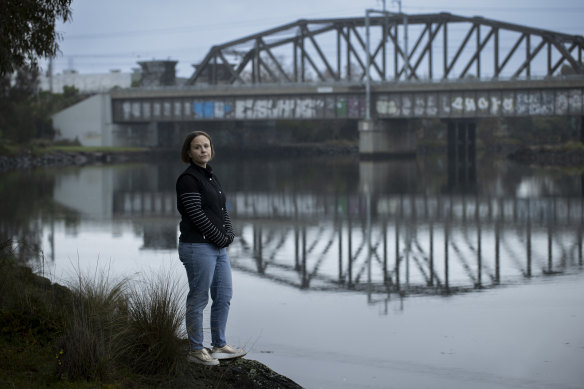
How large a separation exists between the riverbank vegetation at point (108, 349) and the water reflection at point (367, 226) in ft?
14.8

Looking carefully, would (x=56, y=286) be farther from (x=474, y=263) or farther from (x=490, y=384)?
(x=474, y=263)

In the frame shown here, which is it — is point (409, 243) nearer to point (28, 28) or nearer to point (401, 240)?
point (401, 240)

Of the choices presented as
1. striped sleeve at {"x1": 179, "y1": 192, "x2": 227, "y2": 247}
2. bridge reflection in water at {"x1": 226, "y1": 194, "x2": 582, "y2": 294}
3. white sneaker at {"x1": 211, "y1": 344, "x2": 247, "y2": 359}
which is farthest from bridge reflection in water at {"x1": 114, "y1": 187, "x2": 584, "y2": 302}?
striped sleeve at {"x1": 179, "y1": 192, "x2": 227, "y2": 247}

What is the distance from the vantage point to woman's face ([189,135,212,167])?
8141mm

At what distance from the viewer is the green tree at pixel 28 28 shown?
595 inches

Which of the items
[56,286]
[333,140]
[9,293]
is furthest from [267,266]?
[333,140]

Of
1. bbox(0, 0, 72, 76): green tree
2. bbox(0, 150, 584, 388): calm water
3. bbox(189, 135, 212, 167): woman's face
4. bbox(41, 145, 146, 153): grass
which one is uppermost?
bbox(0, 0, 72, 76): green tree

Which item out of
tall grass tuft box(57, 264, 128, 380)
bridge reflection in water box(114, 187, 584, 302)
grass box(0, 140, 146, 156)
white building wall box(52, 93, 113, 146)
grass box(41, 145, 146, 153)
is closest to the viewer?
tall grass tuft box(57, 264, 128, 380)

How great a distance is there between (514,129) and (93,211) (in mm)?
100335

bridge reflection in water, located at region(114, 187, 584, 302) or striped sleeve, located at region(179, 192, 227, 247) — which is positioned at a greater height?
striped sleeve, located at region(179, 192, 227, 247)

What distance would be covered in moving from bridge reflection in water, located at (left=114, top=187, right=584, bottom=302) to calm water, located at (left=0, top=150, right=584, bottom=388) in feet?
0.15

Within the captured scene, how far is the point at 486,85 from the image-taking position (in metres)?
76.8

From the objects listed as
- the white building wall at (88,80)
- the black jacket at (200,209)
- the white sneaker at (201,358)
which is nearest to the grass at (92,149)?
the white building wall at (88,80)

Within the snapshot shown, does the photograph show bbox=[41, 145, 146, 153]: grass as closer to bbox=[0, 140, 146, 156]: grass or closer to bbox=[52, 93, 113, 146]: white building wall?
bbox=[0, 140, 146, 156]: grass
